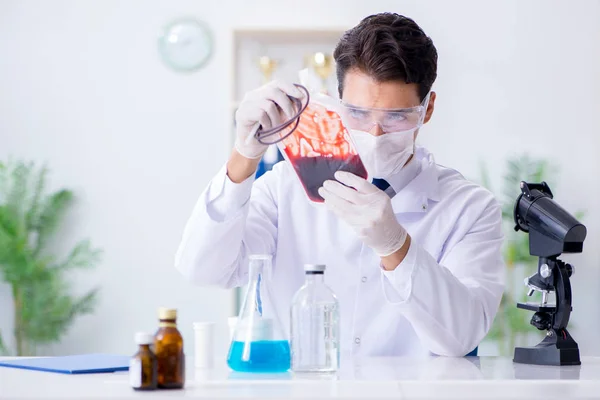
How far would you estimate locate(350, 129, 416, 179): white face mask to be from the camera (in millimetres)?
1855

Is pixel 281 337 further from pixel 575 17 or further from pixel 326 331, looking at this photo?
pixel 575 17

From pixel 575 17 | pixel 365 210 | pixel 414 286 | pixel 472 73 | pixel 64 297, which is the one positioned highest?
pixel 575 17

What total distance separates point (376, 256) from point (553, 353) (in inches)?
20.4

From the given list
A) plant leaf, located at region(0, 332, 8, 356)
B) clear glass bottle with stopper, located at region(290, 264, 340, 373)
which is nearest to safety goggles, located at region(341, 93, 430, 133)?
clear glass bottle with stopper, located at region(290, 264, 340, 373)

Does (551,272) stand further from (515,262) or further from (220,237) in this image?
(515,262)

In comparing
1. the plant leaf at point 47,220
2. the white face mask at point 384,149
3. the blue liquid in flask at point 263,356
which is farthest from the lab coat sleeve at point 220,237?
the plant leaf at point 47,220

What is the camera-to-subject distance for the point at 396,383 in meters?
1.30

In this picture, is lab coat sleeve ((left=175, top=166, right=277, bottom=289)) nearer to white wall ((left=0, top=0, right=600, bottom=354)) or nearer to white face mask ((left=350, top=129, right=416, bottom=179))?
white face mask ((left=350, top=129, right=416, bottom=179))

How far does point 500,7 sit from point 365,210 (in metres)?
3.06

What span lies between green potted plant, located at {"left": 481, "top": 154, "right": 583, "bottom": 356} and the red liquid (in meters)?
2.52

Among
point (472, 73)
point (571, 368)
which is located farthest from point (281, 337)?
point (472, 73)

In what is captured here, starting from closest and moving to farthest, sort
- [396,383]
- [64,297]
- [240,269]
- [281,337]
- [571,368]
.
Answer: [396,383] < [281,337] < [571,368] < [240,269] < [64,297]

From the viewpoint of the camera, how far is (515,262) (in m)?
4.06

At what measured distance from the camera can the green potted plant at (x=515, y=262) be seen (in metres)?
4.05
